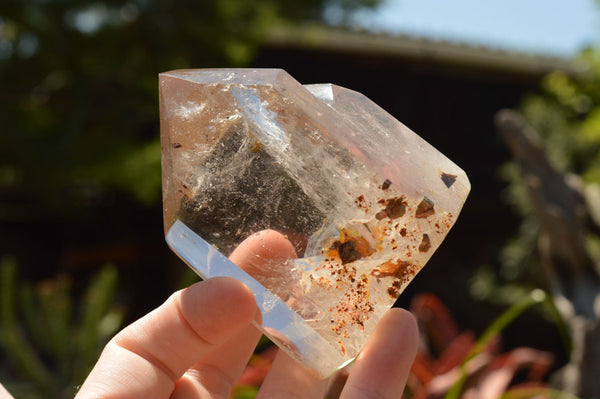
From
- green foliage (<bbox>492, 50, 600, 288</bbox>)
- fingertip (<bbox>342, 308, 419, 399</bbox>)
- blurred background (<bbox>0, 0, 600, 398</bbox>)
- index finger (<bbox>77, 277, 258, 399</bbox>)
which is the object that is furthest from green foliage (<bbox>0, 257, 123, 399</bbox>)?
green foliage (<bbox>492, 50, 600, 288</bbox>)

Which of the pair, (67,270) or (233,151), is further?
(67,270)

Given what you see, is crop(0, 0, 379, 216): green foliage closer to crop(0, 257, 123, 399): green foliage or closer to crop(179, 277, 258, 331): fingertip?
Result: crop(0, 257, 123, 399): green foliage

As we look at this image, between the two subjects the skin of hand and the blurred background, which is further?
the blurred background

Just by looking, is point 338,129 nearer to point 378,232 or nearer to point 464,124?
point 378,232

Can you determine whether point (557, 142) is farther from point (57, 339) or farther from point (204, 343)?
point (204, 343)

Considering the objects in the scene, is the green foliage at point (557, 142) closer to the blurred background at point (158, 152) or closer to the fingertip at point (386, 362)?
the blurred background at point (158, 152)

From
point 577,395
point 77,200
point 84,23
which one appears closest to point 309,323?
point 577,395
